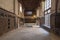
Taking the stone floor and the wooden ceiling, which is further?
the wooden ceiling

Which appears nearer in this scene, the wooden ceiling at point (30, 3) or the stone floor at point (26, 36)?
the stone floor at point (26, 36)

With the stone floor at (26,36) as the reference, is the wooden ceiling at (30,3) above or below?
above

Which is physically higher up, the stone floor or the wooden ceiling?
the wooden ceiling

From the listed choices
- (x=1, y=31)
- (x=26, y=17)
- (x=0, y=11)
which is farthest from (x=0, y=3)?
(x=26, y=17)

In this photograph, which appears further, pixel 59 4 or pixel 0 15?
pixel 59 4

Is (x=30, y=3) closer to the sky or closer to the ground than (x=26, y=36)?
closer to the sky

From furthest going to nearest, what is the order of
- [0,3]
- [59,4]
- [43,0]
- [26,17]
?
1. [26,17]
2. [43,0]
3. [59,4]
4. [0,3]

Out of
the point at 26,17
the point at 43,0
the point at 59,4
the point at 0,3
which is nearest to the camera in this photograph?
the point at 0,3

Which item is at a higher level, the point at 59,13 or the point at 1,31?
the point at 59,13

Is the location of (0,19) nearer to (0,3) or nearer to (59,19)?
(0,3)

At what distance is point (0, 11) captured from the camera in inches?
225

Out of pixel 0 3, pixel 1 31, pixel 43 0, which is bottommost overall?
pixel 1 31

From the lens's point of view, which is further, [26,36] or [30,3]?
[30,3]

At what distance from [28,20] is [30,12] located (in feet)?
6.74
